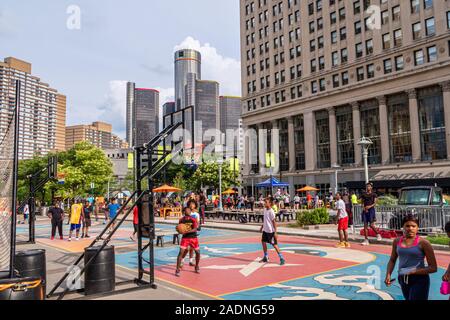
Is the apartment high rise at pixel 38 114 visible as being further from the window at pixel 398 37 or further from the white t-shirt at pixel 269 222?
the window at pixel 398 37

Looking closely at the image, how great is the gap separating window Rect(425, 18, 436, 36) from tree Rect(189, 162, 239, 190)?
108 ft

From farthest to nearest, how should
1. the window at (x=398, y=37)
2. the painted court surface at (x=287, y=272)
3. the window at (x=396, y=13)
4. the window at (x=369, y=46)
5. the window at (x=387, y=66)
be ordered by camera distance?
the window at (x=369, y=46)
the window at (x=387, y=66)
the window at (x=396, y=13)
the window at (x=398, y=37)
the painted court surface at (x=287, y=272)

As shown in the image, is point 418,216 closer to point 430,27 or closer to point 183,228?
point 183,228

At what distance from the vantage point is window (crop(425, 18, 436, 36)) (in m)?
41.8

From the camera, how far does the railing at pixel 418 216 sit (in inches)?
615

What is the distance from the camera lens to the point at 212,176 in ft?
201

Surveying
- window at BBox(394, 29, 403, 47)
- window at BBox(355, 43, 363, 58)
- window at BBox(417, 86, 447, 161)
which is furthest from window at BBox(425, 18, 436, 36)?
window at BBox(355, 43, 363, 58)

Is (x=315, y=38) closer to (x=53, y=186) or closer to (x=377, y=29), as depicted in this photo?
(x=377, y=29)

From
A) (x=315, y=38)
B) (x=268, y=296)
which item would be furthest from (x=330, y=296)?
(x=315, y=38)

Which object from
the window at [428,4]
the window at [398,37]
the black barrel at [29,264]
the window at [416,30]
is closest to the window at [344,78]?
the window at [398,37]

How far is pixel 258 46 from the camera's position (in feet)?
216

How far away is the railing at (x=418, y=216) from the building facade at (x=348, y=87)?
21.1 m

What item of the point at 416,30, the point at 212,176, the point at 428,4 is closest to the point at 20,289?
the point at 416,30
